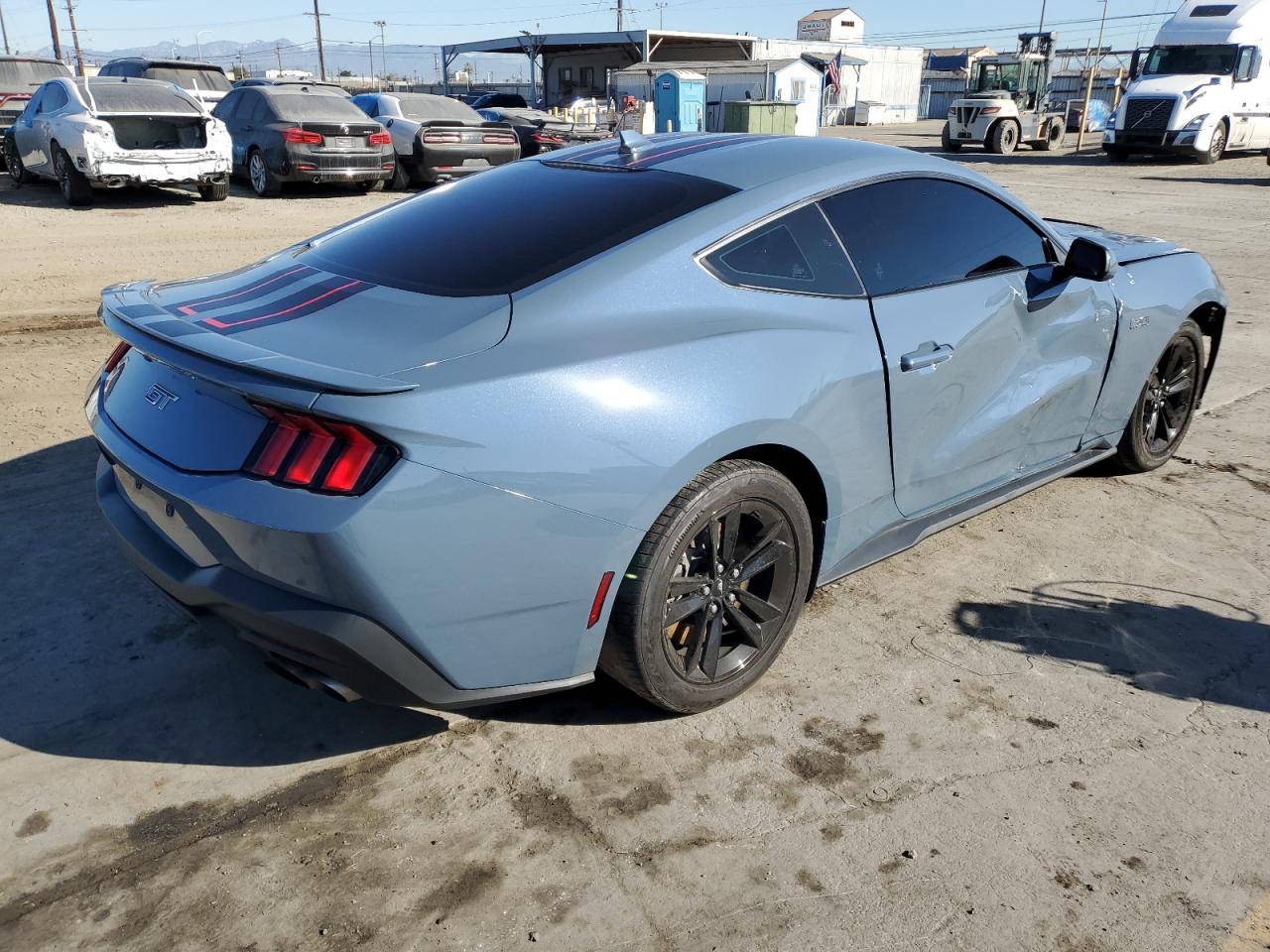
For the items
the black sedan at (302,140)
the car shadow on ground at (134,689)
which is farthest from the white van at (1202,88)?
the car shadow on ground at (134,689)

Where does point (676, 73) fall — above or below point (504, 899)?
above

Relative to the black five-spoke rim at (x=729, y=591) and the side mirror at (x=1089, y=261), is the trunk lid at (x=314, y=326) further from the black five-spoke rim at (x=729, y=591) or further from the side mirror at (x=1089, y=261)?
the side mirror at (x=1089, y=261)

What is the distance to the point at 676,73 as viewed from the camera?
30141 mm

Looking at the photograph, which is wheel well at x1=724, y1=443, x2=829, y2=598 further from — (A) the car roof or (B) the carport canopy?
(B) the carport canopy

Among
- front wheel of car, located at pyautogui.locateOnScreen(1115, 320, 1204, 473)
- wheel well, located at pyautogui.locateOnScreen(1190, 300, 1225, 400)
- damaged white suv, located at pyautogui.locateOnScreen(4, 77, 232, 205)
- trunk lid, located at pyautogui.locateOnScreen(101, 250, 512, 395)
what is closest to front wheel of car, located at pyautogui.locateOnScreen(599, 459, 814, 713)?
trunk lid, located at pyautogui.locateOnScreen(101, 250, 512, 395)

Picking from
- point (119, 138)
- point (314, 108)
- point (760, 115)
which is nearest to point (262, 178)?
point (314, 108)

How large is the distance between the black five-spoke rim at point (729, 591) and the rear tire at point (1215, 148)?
1054 inches

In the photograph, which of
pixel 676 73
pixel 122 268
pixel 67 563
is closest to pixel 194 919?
pixel 67 563

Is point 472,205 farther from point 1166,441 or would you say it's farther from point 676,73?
point 676,73

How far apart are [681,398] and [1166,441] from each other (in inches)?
134

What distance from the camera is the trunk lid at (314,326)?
7.59ft

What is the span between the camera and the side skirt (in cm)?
333

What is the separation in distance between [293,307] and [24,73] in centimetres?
1731

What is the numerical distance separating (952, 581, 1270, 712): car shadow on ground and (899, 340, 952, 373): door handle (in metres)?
0.95
